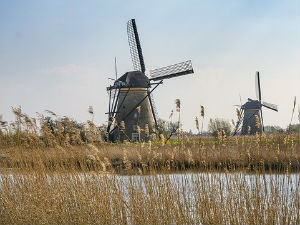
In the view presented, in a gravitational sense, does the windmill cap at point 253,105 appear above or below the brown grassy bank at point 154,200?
above

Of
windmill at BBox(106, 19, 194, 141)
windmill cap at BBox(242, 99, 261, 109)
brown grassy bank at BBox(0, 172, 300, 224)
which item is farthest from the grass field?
windmill cap at BBox(242, 99, 261, 109)

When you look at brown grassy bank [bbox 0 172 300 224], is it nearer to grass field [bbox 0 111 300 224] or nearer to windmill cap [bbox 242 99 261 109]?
grass field [bbox 0 111 300 224]

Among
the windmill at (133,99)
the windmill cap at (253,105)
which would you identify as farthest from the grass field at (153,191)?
the windmill cap at (253,105)

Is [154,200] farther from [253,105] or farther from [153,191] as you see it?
[253,105]

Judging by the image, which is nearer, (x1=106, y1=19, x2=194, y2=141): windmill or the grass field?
the grass field

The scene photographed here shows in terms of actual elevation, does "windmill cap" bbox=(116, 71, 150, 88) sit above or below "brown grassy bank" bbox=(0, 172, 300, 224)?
above

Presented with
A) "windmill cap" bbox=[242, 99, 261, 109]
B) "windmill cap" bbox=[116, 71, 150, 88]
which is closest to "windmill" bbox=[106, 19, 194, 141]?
"windmill cap" bbox=[116, 71, 150, 88]

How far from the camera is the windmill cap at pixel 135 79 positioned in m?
25.1

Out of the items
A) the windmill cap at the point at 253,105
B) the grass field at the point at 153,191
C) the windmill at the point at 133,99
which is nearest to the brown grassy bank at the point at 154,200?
the grass field at the point at 153,191

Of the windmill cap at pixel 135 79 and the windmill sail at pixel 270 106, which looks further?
the windmill sail at pixel 270 106

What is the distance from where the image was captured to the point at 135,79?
83.0 ft

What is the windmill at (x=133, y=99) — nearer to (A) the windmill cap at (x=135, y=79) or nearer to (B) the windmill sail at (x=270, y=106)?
(A) the windmill cap at (x=135, y=79)

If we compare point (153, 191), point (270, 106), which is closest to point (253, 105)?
point (270, 106)

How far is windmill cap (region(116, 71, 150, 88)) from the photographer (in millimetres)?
25094
